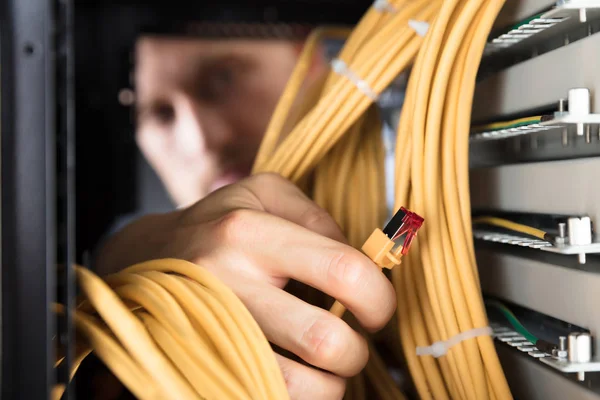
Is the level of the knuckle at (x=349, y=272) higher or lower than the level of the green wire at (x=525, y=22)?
lower

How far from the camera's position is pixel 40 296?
0.35 metres

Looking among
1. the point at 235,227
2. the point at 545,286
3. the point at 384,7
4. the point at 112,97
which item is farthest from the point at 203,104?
the point at 545,286

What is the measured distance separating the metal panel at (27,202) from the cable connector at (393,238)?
0.79 ft

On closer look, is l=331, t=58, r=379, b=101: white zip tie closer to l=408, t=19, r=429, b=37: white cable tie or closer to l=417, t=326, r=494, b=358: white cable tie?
l=408, t=19, r=429, b=37: white cable tie

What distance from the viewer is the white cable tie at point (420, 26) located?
0.60m

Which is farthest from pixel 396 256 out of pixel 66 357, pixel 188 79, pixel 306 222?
pixel 188 79

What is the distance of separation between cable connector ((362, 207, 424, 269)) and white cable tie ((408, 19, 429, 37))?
0.20 meters

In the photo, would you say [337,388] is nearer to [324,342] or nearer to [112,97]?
[324,342]

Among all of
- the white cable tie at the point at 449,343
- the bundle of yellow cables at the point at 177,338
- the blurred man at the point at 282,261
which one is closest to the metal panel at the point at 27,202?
the bundle of yellow cables at the point at 177,338

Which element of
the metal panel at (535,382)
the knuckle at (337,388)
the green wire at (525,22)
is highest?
the green wire at (525,22)

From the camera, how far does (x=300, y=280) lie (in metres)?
0.50

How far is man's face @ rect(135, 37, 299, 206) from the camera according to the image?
0.96m

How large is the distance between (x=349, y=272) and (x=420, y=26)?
10.4 inches

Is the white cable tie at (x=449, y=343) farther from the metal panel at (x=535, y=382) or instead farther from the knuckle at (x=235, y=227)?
the knuckle at (x=235, y=227)
